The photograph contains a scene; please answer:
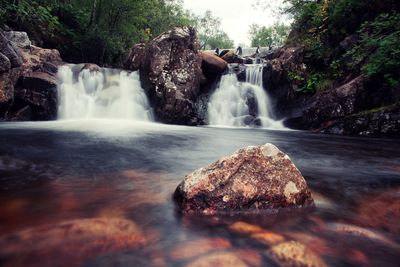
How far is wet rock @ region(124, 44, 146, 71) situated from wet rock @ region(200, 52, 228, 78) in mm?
3080

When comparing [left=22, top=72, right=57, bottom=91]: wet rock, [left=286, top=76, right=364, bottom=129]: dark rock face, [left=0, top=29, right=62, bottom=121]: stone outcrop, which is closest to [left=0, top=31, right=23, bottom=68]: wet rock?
[left=0, top=29, right=62, bottom=121]: stone outcrop

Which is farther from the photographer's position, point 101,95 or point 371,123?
point 101,95

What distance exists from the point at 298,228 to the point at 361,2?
14.5 meters

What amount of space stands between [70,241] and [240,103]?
45.4ft

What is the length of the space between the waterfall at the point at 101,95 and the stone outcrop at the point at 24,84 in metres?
0.55

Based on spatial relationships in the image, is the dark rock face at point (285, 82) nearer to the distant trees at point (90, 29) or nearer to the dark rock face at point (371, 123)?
the dark rock face at point (371, 123)

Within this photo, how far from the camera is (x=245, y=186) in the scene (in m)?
3.12

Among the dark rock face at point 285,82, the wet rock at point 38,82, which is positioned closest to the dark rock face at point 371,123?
the dark rock face at point 285,82

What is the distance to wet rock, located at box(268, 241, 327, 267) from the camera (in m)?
2.23

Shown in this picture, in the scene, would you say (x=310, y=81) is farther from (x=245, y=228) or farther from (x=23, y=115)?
(x=245, y=228)

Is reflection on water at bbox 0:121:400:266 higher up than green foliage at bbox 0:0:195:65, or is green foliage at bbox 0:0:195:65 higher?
green foliage at bbox 0:0:195:65

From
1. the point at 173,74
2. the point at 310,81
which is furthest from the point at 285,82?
the point at 173,74

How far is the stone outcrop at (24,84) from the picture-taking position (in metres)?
10.3

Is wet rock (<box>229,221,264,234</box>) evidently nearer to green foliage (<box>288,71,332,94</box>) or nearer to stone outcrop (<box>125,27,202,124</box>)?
stone outcrop (<box>125,27,202,124</box>)
